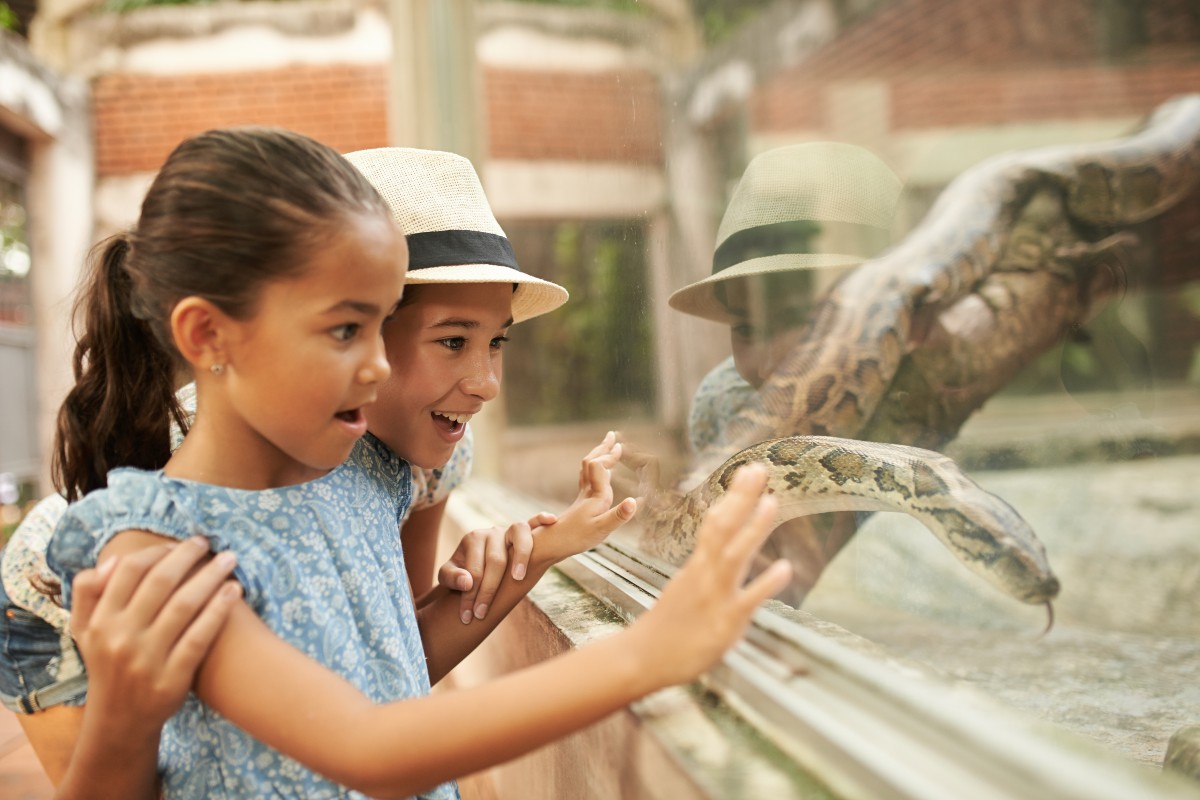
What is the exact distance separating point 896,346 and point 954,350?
0.27 m

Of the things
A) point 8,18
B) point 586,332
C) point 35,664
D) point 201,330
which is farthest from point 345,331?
point 8,18

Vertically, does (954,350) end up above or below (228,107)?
below

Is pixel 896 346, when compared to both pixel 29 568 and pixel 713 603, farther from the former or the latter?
pixel 29 568

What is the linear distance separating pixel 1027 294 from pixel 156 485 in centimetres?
225

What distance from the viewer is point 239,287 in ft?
2.63

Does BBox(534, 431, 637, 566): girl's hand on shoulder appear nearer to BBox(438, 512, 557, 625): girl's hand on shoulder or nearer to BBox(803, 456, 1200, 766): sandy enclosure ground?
BBox(438, 512, 557, 625): girl's hand on shoulder

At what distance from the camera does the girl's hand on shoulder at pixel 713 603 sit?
0.65 m

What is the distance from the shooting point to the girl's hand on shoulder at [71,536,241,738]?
723 millimetres

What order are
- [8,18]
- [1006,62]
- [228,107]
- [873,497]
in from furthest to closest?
1. [228,107]
2. [8,18]
3. [1006,62]
4. [873,497]

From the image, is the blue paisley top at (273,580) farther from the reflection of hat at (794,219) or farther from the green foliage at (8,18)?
the green foliage at (8,18)

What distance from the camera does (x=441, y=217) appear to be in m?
1.14

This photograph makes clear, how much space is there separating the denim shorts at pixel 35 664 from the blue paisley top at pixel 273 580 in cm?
89

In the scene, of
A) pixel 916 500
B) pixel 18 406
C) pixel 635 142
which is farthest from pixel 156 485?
pixel 18 406

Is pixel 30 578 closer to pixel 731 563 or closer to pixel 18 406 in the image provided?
pixel 731 563
